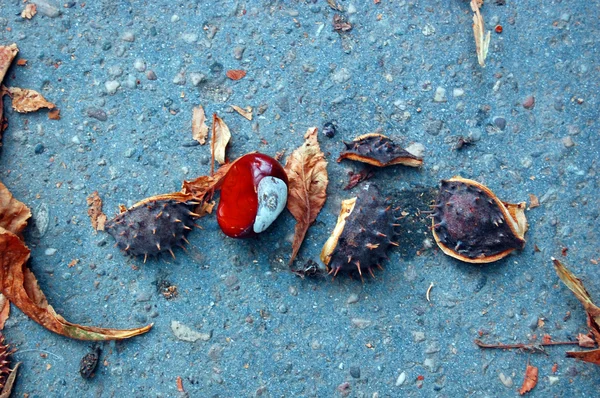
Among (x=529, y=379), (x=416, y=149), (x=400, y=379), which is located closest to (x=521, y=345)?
(x=529, y=379)

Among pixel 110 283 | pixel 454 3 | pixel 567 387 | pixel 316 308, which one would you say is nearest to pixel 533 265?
pixel 567 387

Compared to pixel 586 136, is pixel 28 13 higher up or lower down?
higher up

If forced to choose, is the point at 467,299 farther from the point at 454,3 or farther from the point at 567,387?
the point at 454,3

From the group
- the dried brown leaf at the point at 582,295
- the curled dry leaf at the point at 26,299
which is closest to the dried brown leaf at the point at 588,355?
the dried brown leaf at the point at 582,295

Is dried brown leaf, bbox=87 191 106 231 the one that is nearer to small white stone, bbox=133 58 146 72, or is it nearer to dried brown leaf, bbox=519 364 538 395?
small white stone, bbox=133 58 146 72

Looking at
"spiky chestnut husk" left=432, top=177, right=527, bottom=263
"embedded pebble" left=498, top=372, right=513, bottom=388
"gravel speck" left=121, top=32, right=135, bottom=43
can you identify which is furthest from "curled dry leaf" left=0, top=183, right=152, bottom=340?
"embedded pebble" left=498, top=372, right=513, bottom=388

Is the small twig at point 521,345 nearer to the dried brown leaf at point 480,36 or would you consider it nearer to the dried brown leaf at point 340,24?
the dried brown leaf at point 480,36
